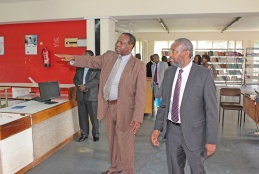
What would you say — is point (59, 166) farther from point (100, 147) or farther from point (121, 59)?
point (121, 59)

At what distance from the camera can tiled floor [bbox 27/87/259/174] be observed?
3373 millimetres

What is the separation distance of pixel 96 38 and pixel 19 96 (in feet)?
6.94

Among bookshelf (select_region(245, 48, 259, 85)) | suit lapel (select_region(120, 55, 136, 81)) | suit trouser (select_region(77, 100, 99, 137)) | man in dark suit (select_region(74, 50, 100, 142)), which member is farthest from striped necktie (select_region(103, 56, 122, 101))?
bookshelf (select_region(245, 48, 259, 85))

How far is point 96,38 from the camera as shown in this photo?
5.95 metres

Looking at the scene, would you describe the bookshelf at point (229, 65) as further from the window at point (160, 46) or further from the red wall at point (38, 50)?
the red wall at point (38, 50)

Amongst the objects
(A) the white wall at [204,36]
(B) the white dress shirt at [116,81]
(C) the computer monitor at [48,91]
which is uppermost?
(A) the white wall at [204,36]

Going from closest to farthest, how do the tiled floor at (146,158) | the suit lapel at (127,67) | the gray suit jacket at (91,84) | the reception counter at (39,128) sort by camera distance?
the suit lapel at (127,67), the reception counter at (39,128), the tiled floor at (146,158), the gray suit jacket at (91,84)

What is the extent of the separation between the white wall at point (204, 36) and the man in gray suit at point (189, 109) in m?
13.0

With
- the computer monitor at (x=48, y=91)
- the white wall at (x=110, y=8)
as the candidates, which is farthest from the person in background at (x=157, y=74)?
the computer monitor at (x=48, y=91)

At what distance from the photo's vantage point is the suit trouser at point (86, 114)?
14.4 feet

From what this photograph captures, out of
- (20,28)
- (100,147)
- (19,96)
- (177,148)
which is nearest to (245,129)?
(100,147)

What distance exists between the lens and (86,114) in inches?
177

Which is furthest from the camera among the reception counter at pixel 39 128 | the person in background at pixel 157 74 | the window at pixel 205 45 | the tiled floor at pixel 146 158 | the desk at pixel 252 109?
the window at pixel 205 45

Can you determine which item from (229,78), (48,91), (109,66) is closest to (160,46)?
(229,78)
